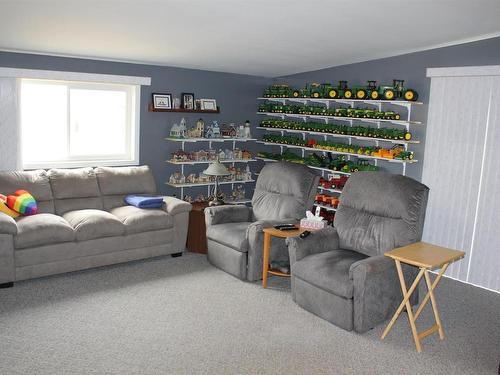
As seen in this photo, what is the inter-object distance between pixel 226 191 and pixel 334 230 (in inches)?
107

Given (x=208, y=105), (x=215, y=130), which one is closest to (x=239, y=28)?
(x=208, y=105)

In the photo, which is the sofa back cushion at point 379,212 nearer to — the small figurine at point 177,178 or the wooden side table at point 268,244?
the wooden side table at point 268,244

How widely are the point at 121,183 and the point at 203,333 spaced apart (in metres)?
2.49

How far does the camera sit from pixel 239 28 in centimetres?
455

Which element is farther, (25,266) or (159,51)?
(159,51)

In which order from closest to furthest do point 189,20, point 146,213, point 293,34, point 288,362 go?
1. point 288,362
2. point 189,20
3. point 293,34
4. point 146,213

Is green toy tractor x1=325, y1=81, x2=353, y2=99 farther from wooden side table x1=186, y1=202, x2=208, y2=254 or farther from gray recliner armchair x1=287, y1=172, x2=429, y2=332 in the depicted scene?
wooden side table x1=186, y1=202, x2=208, y2=254

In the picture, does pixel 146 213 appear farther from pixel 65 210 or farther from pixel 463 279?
pixel 463 279

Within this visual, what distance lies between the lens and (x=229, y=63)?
616 cm

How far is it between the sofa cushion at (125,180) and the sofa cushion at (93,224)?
21.3 inches

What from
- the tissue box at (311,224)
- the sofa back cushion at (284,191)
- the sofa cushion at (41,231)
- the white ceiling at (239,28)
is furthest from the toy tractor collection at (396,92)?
the sofa cushion at (41,231)

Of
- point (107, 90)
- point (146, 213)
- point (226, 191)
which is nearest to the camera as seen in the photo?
point (146, 213)

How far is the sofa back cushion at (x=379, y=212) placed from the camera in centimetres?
406

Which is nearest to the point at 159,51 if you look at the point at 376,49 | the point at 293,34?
the point at 293,34
